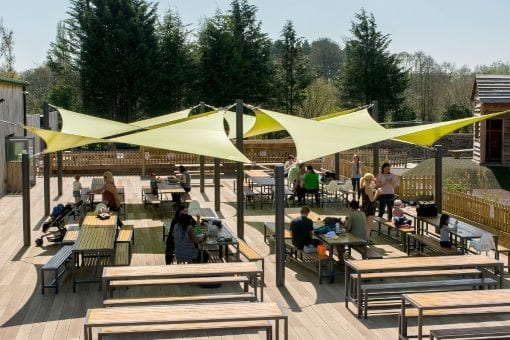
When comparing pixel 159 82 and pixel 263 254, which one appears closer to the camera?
pixel 263 254

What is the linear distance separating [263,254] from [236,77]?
3111cm

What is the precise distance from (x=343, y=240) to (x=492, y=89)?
18694 millimetres

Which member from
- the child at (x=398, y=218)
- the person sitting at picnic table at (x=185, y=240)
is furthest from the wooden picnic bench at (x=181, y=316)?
the child at (x=398, y=218)

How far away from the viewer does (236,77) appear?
4316cm

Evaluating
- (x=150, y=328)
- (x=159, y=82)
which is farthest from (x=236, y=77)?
(x=150, y=328)

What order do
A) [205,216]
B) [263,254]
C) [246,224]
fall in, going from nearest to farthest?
1. [263,254]
2. [205,216]
3. [246,224]

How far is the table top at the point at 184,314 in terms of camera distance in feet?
22.6

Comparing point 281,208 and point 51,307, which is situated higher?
point 281,208

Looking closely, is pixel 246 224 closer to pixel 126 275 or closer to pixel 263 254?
pixel 263 254

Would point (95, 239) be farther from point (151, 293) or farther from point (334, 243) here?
point (334, 243)

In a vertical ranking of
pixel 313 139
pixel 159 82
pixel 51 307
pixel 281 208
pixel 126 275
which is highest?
pixel 159 82

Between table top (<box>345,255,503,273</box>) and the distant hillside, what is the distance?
14.1 meters

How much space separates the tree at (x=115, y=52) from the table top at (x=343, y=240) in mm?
32369

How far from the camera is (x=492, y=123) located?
27656mm
